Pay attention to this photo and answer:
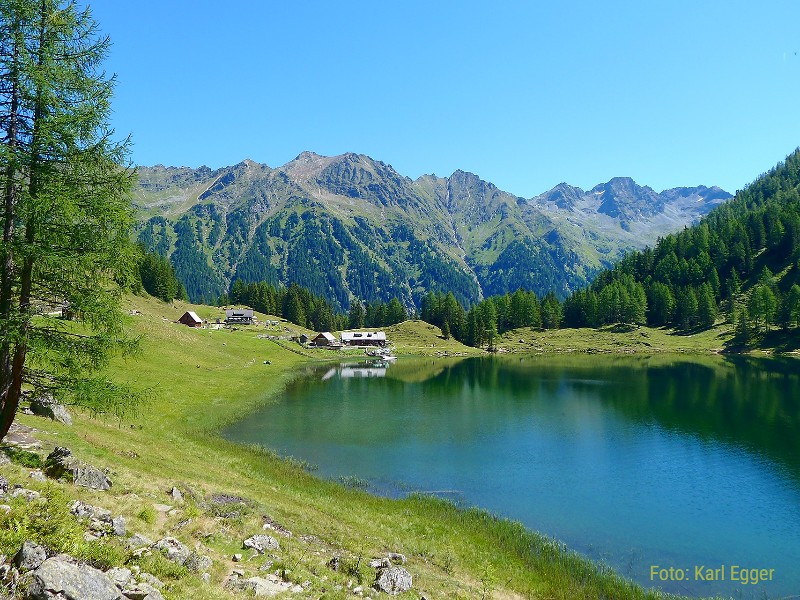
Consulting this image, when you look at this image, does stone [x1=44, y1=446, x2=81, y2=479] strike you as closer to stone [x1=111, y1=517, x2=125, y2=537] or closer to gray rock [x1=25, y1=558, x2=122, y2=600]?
stone [x1=111, y1=517, x2=125, y2=537]

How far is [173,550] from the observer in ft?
51.1

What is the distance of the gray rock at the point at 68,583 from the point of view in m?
10.4

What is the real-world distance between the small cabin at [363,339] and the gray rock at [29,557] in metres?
167

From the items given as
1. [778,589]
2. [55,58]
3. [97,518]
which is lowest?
[778,589]

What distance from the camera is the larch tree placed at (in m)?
17.2

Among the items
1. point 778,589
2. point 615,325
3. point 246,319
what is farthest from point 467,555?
point 615,325

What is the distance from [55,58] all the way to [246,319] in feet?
538

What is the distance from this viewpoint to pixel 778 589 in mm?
25000

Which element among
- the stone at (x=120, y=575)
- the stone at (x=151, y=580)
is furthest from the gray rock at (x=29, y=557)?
the stone at (x=151, y=580)

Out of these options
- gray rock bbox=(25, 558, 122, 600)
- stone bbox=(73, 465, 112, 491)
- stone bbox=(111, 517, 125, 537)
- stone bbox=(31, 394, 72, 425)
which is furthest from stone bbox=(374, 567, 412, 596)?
stone bbox=(31, 394, 72, 425)

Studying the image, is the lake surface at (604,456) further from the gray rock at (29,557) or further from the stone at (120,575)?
the gray rock at (29,557)

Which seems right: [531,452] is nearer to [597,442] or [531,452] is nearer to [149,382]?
[597,442]

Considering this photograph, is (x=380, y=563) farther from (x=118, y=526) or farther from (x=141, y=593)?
(x=141, y=593)

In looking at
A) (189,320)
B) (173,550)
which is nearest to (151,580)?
(173,550)
